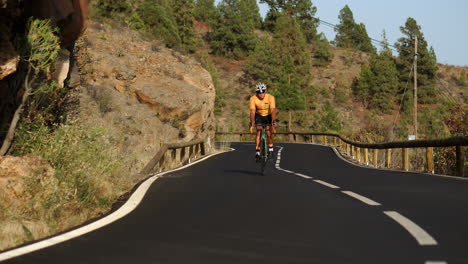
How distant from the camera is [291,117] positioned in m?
88.3

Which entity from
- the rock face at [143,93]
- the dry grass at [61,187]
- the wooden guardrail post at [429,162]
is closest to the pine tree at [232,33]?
the rock face at [143,93]

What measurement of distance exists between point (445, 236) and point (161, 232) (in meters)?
3.04

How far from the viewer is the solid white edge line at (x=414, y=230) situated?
20.5ft

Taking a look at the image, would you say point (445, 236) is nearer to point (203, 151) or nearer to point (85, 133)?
point (85, 133)

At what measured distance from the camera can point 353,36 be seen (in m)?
143

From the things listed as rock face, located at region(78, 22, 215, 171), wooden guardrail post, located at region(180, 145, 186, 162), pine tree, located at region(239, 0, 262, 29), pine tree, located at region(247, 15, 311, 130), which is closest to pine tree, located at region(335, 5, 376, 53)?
pine tree, located at region(239, 0, 262, 29)

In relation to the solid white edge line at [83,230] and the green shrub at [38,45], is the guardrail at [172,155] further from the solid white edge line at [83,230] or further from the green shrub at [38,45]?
the green shrub at [38,45]

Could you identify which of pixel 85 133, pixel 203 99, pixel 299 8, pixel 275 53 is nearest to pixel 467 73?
pixel 299 8

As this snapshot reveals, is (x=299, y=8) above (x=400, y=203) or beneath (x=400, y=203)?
above

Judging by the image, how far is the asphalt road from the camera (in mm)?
5652

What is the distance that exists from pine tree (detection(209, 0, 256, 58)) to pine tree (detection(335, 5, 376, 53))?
114 ft

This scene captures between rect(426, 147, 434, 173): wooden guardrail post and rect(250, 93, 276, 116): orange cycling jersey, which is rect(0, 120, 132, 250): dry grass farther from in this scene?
rect(426, 147, 434, 173): wooden guardrail post

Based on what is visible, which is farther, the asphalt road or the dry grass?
the dry grass

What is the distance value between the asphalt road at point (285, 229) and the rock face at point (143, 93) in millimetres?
10860
